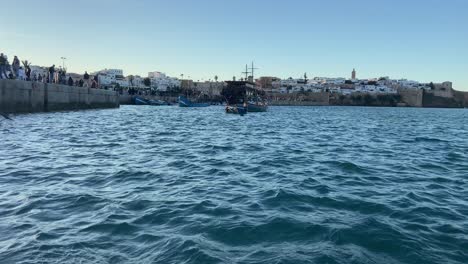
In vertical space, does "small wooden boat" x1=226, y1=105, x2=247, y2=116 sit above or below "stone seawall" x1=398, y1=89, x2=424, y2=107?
below

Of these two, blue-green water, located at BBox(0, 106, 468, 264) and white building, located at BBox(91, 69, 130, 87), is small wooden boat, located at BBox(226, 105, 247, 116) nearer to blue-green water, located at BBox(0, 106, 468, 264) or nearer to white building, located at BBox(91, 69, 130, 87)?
blue-green water, located at BBox(0, 106, 468, 264)

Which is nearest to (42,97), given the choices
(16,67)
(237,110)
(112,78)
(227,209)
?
(16,67)

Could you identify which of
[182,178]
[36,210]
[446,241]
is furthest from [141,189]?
[446,241]

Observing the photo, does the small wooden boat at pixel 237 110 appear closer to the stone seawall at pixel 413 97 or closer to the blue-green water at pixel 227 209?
the blue-green water at pixel 227 209

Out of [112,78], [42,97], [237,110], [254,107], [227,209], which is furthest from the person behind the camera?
[112,78]

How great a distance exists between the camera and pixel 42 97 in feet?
120

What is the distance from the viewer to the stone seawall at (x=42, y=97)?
96.5 ft

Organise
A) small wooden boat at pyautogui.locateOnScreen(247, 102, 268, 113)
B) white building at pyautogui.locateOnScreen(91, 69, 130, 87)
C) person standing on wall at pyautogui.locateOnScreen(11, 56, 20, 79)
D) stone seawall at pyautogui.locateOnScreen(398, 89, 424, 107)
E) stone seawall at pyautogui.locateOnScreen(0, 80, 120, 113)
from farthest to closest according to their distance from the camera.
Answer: stone seawall at pyautogui.locateOnScreen(398, 89, 424, 107)
white building at pyautogui.locateOnScreen(91, 69, 130, 87)
small wooden boat at pyautogui.locateOnScreen(247, 102, 268, 113)
person standing on wall at pyautogui.locateOnScreen(11, 56, 20, 79)
stone seawall at pyautogui.locateOnScreen(0, 80, 120, 113)

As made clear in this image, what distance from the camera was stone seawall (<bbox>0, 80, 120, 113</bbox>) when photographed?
1158 inches

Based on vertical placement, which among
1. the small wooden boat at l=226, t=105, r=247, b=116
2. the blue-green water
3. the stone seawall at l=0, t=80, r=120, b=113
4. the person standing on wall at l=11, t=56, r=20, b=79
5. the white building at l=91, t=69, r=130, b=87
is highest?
the white building at l=91, t=69, r=130, b=87

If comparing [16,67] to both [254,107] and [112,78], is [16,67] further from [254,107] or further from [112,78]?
[112,78]

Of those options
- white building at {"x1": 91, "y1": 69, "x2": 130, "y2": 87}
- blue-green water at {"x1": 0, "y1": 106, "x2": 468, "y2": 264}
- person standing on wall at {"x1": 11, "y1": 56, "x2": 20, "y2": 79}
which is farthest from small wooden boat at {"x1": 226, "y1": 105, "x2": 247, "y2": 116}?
white building at {"x1": 91, "y1": 69, "x2": 130, "y2": 87}

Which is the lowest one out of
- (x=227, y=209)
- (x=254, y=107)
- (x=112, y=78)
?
(x=227, y=209)

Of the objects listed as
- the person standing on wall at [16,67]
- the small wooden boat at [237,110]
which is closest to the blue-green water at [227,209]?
the person standing on wall at [16,67]
